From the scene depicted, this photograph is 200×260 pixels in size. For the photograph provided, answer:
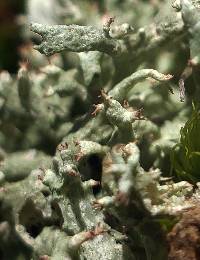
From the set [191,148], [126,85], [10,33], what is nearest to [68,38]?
[126,85]

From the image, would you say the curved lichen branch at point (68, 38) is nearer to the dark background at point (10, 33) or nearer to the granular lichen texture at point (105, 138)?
the granular lichen texture at point (105, 138)

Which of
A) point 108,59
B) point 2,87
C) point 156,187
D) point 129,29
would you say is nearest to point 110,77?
point 108,59

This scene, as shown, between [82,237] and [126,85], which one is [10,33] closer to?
[126,85]

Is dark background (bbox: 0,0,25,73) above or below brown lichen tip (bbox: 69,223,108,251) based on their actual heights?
above

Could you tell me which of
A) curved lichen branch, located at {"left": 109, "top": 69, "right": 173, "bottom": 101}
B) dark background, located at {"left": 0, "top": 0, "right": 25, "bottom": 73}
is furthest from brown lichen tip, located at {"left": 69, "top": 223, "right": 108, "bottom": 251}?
dark background, located at {"left": 0, "top": 0, "right": 25, "bottom": 73}

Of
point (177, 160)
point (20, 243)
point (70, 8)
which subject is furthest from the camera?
point (70, 8)

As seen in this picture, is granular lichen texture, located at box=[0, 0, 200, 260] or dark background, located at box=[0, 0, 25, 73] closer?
granular lichen texture, located at box=[0, 0, 200, 260]

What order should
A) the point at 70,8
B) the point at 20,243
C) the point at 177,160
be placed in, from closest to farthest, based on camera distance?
1. the point at 177,160
2. the point at 20,243
3. the point at 70,8

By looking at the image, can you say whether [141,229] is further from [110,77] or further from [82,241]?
[110,77]

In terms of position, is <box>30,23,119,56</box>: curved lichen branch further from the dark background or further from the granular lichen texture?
the dark background
